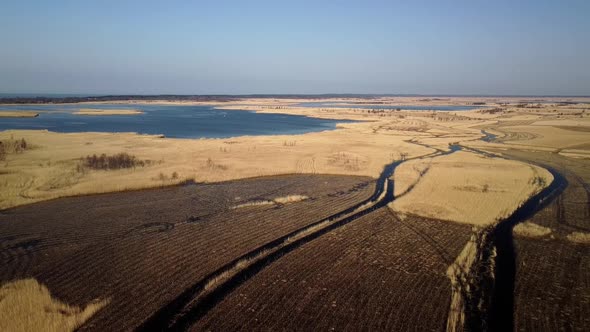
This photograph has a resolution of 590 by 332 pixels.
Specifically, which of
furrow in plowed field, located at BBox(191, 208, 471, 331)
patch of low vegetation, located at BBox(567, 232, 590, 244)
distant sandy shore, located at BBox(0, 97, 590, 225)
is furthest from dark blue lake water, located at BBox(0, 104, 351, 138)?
patch of low vegetation, located at BBox(567, 232, 590, 244)

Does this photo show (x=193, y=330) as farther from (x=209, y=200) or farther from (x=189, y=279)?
(x=209, y=200)

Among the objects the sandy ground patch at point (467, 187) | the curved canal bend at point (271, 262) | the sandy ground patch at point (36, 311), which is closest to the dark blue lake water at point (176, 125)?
the sandy ground patch at point (467, 187)

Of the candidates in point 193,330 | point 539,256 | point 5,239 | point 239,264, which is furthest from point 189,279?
point 539,256

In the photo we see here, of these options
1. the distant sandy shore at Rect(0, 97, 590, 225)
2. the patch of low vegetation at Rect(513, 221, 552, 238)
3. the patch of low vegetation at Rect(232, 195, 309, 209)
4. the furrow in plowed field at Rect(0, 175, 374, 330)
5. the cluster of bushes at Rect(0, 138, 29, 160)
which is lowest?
the patch of low vegetation at Rect(513, 221, 552, 238)

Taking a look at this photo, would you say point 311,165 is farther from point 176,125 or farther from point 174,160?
point 176,125

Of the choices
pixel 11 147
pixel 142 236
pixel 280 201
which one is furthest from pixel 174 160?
pixel 142 236

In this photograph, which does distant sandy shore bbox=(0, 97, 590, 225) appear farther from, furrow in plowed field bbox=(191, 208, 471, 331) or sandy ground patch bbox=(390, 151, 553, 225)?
furrow in plowed field bbox=(191, 208, 471, 331)

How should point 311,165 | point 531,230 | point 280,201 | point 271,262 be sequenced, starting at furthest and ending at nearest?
point 311,165 → point 280,201 → point 531,230 → point 271,262
